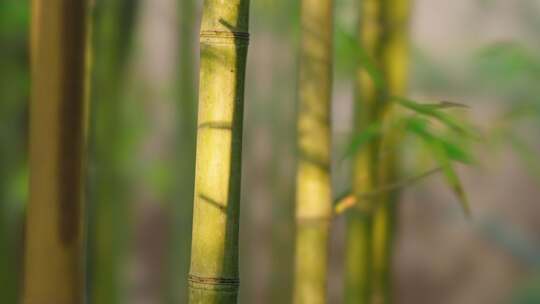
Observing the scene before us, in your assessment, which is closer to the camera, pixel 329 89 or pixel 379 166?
pixel 329 89

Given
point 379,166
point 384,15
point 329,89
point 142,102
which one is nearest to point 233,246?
point 329,89

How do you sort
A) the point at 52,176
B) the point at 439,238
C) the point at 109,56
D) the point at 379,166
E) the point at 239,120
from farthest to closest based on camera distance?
the point at 439,238, the point at 109,56, the point at 379,166, the point at 52,176, the point at 239,120

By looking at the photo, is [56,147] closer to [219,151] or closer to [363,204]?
[219,151]

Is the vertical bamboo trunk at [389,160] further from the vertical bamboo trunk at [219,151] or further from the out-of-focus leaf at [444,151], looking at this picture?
the vertical bamboo trunk at [219,151]

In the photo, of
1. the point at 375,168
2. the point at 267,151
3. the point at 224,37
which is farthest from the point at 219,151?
the point at 267,151

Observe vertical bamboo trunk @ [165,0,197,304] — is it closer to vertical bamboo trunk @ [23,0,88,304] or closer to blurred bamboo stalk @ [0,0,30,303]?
blurred bamboo stalk @ [0,0,30,303]

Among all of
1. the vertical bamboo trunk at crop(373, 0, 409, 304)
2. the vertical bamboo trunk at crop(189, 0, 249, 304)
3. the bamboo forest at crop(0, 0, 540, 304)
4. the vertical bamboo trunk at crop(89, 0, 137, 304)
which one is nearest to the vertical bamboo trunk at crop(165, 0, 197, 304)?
the bamboo forest at crop(0, 0, 540, 304)

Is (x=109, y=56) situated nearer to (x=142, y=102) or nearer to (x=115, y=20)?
(x=115, y=20)

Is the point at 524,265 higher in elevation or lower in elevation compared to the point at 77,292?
lower
